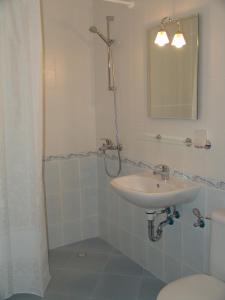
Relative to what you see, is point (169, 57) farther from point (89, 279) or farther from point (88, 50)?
point (89, 279)

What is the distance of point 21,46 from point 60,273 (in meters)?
1.81

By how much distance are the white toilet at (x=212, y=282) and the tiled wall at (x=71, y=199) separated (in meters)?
1.61

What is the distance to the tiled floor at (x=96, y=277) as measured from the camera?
2441mm

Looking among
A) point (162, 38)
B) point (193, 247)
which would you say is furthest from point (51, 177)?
point (162, 38)

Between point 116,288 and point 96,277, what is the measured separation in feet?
0.76

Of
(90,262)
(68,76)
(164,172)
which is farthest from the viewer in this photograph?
(68,76)

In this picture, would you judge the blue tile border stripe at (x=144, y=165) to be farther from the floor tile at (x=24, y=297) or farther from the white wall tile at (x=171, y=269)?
the floor tile at (x=24, y=297)

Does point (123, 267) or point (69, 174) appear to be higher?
point (69, 174)

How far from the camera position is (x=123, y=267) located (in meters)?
2.82

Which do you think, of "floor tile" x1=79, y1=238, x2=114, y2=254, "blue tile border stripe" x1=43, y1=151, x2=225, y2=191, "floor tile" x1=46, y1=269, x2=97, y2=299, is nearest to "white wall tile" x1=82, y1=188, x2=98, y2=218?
"floor tile" x1=79, y1=238, x2=114, y2=254

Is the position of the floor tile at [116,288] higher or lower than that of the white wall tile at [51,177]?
lower

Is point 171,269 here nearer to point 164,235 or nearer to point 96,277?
point 164,235

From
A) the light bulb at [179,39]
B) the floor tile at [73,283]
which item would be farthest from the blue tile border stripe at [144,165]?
the floor tile at [73,283]

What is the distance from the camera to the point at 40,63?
2213 mm
